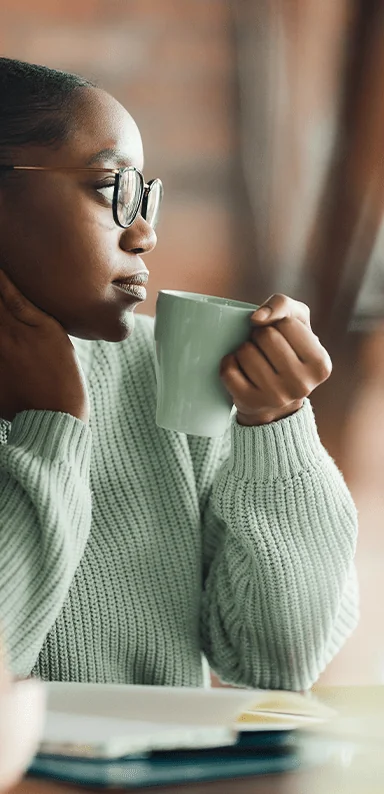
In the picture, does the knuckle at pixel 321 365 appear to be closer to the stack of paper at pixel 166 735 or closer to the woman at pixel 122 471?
the woman at pixel 122 471

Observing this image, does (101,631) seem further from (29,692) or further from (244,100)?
(244,100)

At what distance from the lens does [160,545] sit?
2.19ft

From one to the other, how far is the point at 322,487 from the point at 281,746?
227 mm

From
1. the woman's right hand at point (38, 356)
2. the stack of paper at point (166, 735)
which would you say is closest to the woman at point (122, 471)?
the woman's right hand at point (38, 356)

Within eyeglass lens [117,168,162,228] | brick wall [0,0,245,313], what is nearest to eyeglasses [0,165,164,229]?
eyeglass lens [117,168,162,228]

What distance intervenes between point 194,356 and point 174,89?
402mm

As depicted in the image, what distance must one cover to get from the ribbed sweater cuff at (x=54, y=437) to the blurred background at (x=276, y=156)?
0.32 m

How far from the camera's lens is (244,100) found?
2.86 ft

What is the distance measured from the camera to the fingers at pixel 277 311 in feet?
1.68

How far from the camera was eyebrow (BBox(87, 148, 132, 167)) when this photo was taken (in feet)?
1.75

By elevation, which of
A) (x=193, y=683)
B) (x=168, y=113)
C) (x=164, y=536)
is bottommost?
(x=193, y=683)

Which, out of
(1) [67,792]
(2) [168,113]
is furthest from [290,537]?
(2) [168,113]

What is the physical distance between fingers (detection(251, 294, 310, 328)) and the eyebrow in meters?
0.13

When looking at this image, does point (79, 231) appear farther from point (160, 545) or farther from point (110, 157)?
point (160, 545)
